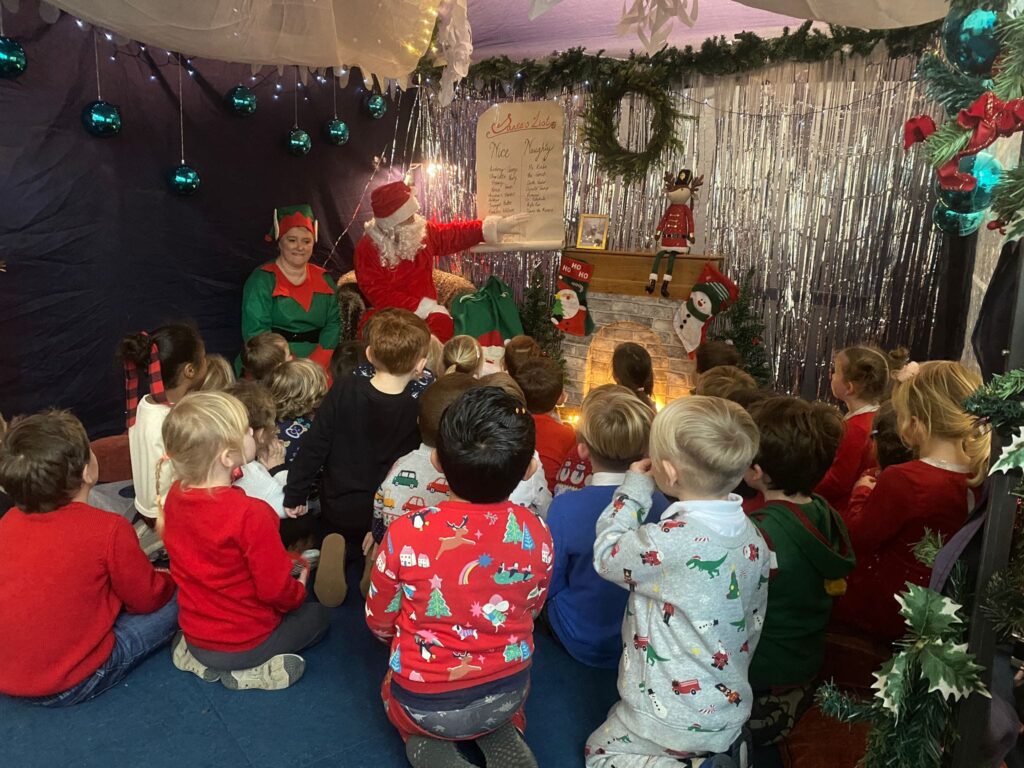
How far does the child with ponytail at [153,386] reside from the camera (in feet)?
9.36

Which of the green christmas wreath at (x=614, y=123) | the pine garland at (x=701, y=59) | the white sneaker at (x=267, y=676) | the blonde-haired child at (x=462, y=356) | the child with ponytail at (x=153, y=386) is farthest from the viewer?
the green christmas wreath at (x=614, y=123)

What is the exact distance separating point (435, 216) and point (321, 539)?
3787mm

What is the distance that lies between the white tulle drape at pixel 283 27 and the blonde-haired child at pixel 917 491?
2574 millimetres

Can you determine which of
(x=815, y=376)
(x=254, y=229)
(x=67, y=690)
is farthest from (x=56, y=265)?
(x=815, y=376)

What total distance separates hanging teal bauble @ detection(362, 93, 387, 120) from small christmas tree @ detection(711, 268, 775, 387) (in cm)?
292

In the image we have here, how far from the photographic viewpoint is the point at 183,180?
14.2 feet

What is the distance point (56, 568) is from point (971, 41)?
2547 mm

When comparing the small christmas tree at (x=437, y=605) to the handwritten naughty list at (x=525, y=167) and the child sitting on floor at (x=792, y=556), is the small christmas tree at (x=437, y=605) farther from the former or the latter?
the handwritten naughty list at (x=525, y=167)

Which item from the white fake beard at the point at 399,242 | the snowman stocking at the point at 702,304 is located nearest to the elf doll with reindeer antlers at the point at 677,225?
the snowman stocking at the point at 702,304

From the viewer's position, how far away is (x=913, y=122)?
1503 millimetres

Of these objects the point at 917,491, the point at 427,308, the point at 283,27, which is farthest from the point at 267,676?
the point at 427,308

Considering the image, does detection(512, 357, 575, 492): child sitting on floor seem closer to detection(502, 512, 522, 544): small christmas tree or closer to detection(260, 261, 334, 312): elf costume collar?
detection(502, 512, 522, 544): small christmas tree

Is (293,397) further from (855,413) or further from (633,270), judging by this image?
(633,270)

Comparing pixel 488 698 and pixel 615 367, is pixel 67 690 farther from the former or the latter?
pixel 615 367
